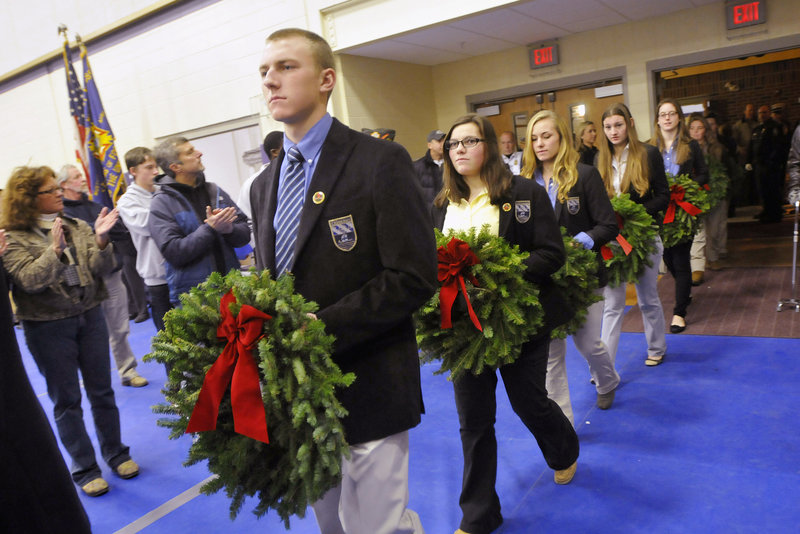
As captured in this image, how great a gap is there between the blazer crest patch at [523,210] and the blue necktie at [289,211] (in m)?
1.21

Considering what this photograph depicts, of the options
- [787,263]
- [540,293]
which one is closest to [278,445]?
[540,293]

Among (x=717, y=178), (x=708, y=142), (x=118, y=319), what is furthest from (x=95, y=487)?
(x=708, y=142)

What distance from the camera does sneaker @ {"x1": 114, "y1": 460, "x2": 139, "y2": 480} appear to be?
3.89 metres

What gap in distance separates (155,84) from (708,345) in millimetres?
8776

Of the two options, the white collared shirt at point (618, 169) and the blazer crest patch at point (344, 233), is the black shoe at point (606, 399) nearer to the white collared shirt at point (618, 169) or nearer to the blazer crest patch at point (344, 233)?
the white collared shirt at point (618, 169)

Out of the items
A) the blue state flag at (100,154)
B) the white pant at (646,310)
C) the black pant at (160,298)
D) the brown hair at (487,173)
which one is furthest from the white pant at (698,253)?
the blue state flag at (100,154)

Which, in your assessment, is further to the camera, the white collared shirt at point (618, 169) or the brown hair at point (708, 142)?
the brown hair at point (708, 142)

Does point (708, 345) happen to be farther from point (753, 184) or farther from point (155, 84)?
point (155, 84)

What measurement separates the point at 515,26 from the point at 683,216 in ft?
11.6

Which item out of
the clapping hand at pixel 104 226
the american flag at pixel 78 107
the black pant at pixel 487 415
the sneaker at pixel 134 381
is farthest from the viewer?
the american flag at pixel 78 107

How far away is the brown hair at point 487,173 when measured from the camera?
277cm

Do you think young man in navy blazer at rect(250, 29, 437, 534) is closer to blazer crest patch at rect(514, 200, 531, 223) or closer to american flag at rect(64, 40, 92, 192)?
blazer crest patch at rect(514, 200, 531, 223)

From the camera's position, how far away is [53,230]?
11.8 feet

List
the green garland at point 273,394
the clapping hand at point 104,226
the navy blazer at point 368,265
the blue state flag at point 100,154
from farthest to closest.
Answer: the blue state flag at point 100,154 → the clapping hand at point 104,226 → the navy blazer at point 368,265 → the green garland at point 273,394
